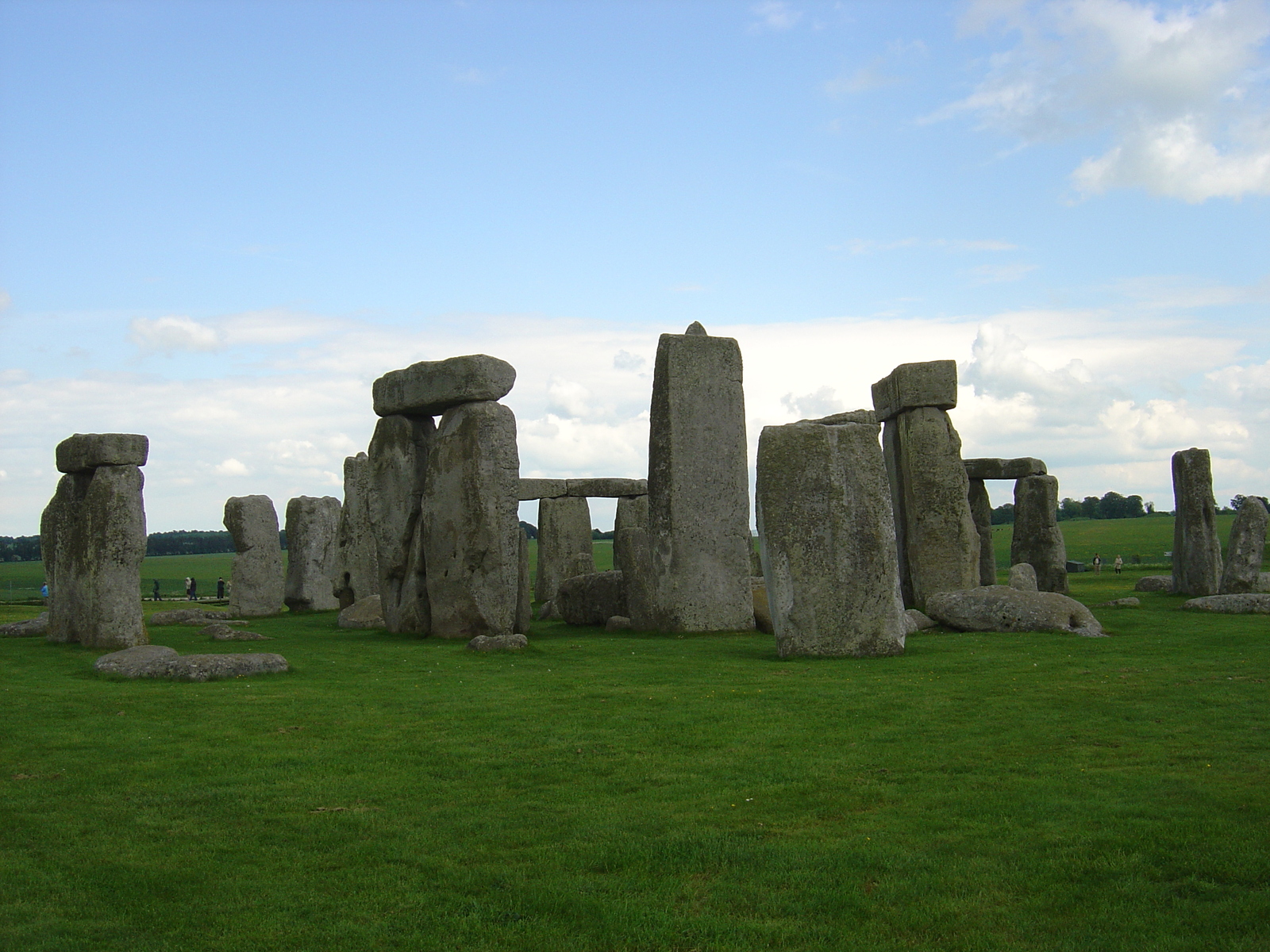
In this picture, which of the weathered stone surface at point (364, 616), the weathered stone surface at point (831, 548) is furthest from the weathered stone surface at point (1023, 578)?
the weathered stone surface at point (364, 616)

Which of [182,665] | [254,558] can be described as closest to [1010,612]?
[182,665]

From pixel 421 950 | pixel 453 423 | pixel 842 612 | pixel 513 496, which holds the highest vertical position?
pixel 453 423

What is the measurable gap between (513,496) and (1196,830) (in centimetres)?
1122

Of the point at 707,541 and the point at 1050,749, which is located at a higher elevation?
the point at 707,541

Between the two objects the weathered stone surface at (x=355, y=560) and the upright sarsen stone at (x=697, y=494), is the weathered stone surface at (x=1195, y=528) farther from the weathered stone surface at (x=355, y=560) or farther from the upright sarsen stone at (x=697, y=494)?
the weathered stone surface at (x=355, y=560)

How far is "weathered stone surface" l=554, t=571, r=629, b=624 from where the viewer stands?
1722 cm

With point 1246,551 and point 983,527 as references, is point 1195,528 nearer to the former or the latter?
point 1246,551

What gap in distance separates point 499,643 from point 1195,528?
14.7 metres

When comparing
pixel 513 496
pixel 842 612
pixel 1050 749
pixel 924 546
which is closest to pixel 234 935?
pixel 1050 749

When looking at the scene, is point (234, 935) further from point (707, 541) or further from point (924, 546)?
point (924, 546)

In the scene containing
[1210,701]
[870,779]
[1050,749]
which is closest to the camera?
[870,779]

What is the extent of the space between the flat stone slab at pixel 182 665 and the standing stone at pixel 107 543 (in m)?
2.54

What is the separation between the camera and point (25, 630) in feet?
53.2

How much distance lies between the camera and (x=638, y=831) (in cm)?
544
